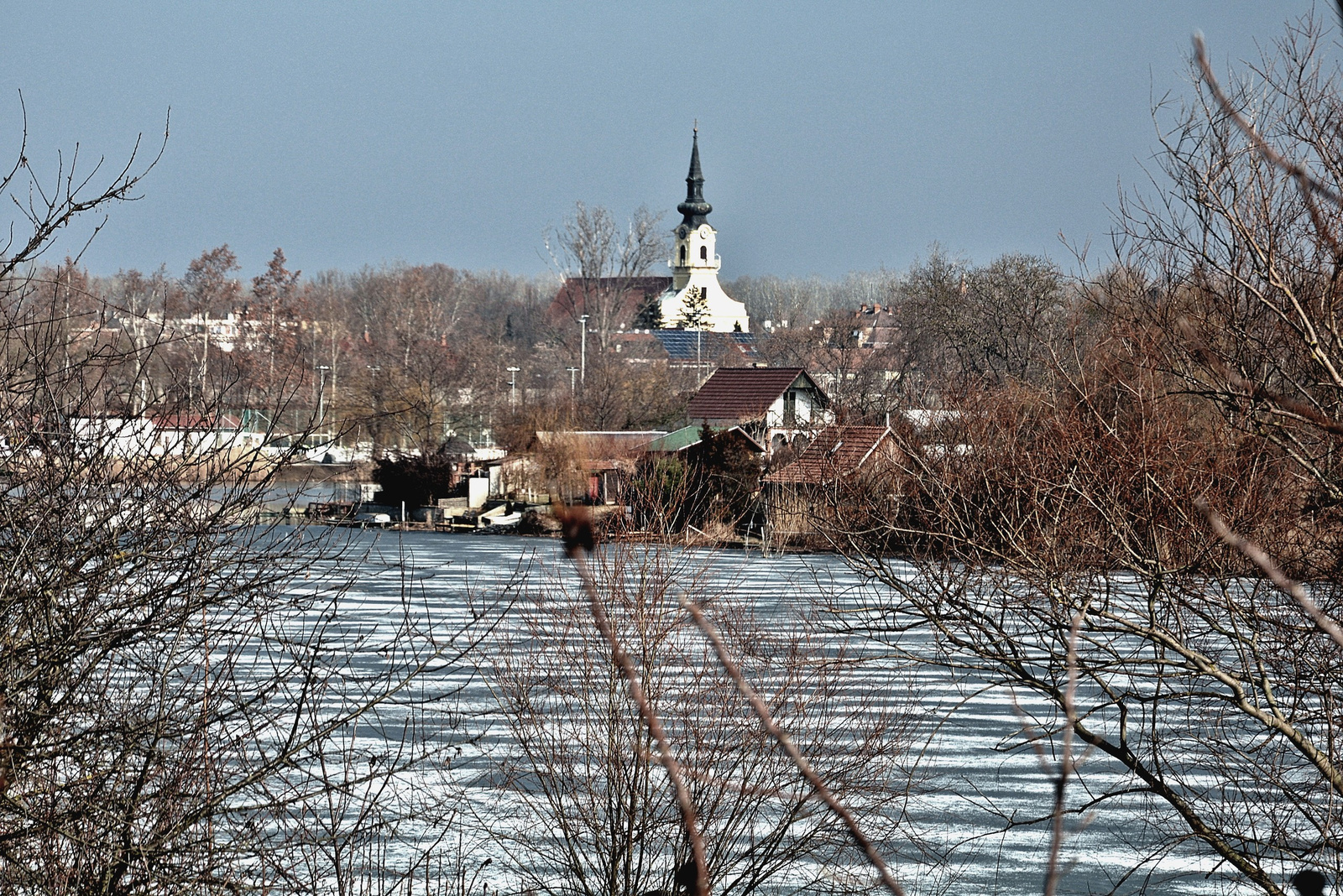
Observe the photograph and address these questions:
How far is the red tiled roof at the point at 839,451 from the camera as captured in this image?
12.4 metres

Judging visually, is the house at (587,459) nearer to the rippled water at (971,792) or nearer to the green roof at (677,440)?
the green roof at (677,440)

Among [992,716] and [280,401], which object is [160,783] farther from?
[992,716]

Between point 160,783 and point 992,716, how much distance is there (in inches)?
446

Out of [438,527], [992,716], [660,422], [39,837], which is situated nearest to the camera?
[39,837]

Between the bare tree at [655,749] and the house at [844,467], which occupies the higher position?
the house at [844,467]

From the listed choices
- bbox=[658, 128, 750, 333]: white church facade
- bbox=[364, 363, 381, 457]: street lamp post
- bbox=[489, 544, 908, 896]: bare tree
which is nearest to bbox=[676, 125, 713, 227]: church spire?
bbox=[658, 128, 750, 333]: white church facade

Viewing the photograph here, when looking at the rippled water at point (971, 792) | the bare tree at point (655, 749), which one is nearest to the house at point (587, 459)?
the rippled water at point (971, 792)

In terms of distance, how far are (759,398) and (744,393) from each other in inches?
36.4

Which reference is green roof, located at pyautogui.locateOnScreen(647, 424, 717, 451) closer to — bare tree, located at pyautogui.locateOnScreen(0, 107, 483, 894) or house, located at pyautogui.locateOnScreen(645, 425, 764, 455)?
house, located at pyautogui.locateOnScreen(645, 425, 764, 455)

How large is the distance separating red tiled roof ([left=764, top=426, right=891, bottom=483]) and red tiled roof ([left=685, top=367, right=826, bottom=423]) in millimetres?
9728

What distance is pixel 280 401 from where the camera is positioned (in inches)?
303

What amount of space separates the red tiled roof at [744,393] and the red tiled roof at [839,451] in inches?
383

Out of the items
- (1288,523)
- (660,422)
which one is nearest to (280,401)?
(1288,523)

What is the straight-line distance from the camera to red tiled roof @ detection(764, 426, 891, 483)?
12.4m
